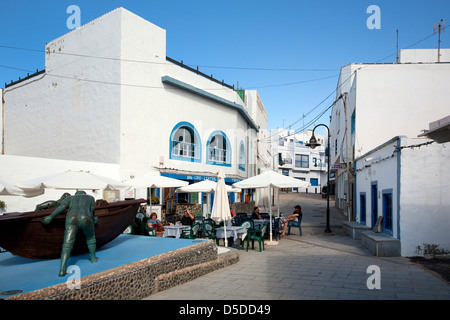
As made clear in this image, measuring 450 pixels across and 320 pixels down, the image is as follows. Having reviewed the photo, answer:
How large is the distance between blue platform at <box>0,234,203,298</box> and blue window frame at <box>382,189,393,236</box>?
19.8ft

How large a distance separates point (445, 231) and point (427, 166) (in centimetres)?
172

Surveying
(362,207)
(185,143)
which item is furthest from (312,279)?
(185,143)

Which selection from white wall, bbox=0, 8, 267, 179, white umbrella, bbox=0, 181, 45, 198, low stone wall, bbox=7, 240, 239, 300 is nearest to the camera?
low stone wall, bbox=7, 240, 239, 300

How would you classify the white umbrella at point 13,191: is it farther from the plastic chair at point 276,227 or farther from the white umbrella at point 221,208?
the plastic chair at point 276,227

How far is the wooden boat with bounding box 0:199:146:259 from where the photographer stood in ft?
20.0

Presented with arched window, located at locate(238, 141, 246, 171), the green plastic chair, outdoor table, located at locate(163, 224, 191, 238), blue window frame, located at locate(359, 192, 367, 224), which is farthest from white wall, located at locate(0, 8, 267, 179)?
blue window frame, located at locate(359, 192, 367, 224)

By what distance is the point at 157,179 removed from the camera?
13.2 m

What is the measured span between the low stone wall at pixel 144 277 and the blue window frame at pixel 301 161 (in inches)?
2264

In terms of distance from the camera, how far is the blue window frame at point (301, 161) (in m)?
64.7
